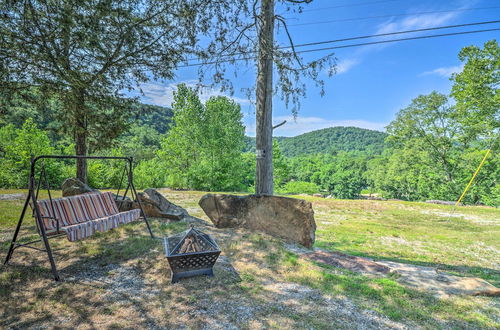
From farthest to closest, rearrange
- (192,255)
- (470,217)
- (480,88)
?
→ (480,88)
(470,217)
(192,255)

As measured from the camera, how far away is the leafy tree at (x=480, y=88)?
1338 cm

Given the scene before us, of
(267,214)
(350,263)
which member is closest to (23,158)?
(267,214)

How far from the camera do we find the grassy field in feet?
7.79

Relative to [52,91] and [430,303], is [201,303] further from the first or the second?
[52,91]

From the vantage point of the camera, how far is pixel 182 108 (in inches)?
775

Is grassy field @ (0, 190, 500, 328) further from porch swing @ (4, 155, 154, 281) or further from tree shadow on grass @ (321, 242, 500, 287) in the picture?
porch swing @ (4, 155, 154, 281)

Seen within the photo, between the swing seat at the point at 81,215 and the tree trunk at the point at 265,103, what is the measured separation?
8.31ft

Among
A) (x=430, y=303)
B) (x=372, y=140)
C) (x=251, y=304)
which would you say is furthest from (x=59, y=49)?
(x=372, y=140)

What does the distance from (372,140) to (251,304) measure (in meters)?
83.8

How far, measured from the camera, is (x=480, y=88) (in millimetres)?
13945

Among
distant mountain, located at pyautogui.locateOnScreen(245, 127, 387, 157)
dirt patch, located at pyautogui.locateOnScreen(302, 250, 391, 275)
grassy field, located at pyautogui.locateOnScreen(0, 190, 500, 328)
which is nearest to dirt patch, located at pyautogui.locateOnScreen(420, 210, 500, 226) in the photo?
grassy field, located at pyautogui.locateOnScreen(0, 190, 500, 328)

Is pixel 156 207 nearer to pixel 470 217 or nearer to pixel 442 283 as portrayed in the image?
pixel 442 283

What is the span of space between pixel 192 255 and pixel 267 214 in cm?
232

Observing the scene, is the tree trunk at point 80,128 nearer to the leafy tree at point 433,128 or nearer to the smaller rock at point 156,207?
the smaller rock at point 156,207
